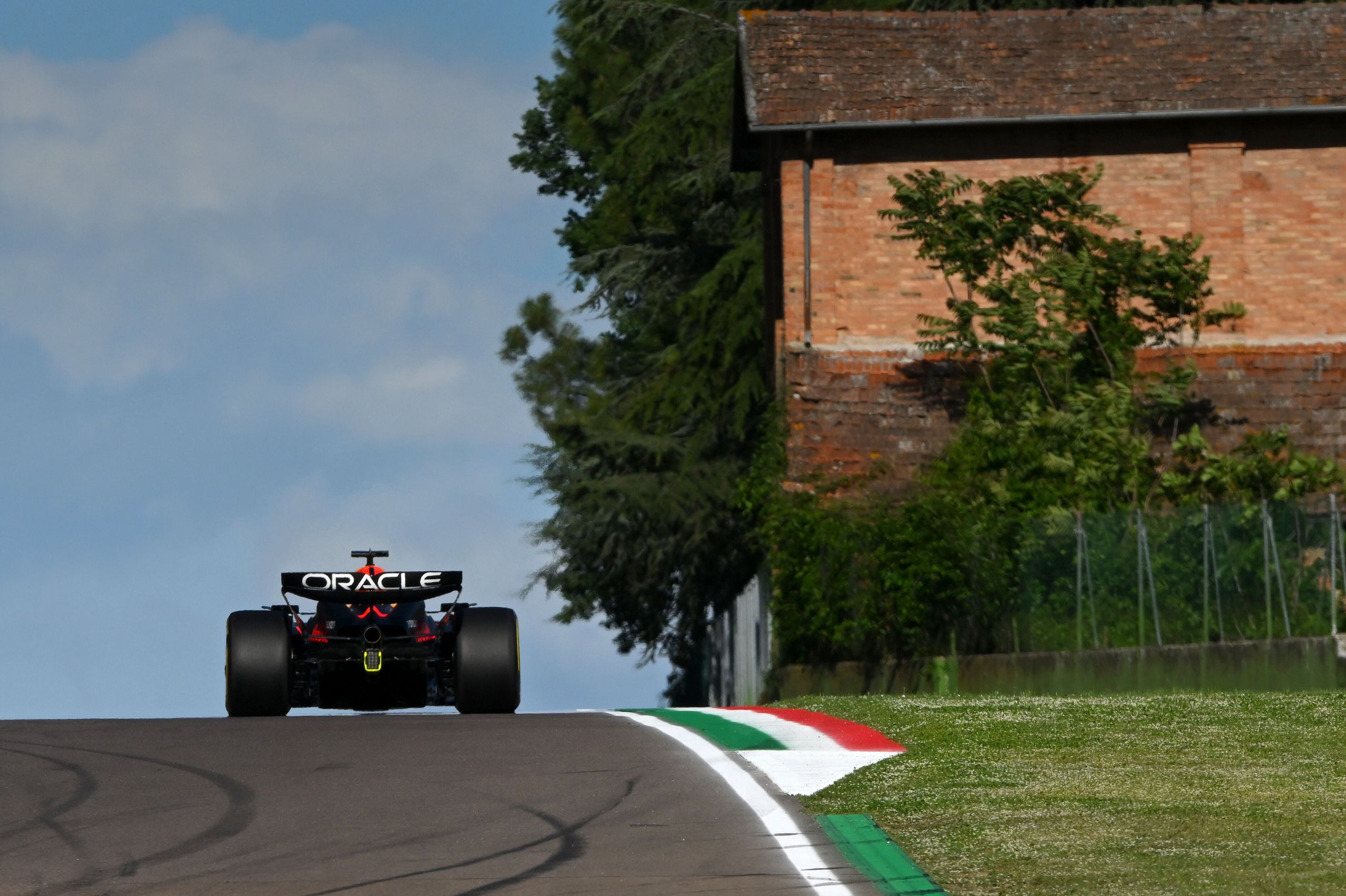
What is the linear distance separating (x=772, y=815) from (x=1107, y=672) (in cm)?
1393

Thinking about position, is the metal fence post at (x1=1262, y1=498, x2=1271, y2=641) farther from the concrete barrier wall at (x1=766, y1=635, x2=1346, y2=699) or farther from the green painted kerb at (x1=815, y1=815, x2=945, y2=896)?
the green painted kerb at (x1=815, y1=815, x2=945, y2=896)

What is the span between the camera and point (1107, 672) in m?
23.8

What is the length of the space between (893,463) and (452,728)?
14.8 m

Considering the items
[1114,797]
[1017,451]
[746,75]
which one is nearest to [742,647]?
[746,75]

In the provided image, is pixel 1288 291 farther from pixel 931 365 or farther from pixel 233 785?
pixel 233 785

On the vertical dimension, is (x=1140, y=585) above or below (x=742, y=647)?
above

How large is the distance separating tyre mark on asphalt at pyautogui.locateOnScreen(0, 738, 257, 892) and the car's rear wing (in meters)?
5.70

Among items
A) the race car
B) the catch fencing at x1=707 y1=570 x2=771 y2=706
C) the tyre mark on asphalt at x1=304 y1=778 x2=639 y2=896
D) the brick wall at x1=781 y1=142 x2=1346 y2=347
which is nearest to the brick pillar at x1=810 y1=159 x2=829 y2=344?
the brick wall at x1=781 y1=142 x2=1346 y2=347

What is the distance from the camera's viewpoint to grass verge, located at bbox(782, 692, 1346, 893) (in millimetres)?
8875

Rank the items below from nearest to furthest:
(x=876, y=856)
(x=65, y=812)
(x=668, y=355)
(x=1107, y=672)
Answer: (x=876, y=856)
(x=65, y=812)
(x=1107, y=672)
(x=668, y=355)

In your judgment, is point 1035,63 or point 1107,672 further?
point 1035,63

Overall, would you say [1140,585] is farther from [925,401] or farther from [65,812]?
[65,812]

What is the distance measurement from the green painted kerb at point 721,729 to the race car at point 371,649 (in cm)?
181

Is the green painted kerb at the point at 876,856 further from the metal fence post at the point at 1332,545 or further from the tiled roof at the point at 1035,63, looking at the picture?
Result: the tiled roof at the point at 1035,63
